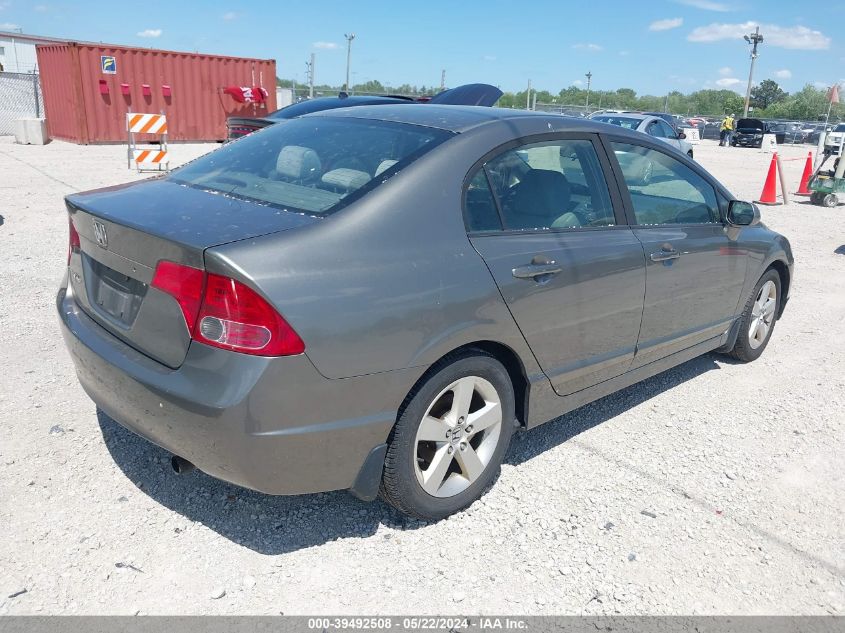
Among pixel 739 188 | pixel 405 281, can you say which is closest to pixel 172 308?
pixel 405 281

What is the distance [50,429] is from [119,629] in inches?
61.4

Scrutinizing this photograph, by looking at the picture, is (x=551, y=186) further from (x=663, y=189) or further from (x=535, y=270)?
(x=663, y=189)

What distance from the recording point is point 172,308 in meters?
2.45

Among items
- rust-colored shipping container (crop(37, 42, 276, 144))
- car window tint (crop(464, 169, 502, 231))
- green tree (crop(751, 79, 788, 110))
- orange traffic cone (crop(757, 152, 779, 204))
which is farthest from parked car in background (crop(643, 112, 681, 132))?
green tree (crop(751, 79, 788, 110))

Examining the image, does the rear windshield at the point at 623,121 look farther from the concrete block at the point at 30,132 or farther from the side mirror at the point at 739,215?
the concrete block at the point at 30,132

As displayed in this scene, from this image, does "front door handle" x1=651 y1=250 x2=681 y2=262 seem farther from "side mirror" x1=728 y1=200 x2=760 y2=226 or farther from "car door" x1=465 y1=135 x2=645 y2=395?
"side mirror" x1=728 y1=200 x2=760 y2=226

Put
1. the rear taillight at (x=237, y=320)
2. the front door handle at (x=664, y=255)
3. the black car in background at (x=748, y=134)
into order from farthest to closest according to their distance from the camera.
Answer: the black car in background at (x=748, y=134), the front door handle at (x=664, y=255), the rear taillight at (x=237, y=320)

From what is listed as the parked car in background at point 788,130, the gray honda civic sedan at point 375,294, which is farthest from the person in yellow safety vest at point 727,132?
the gray honda civic sedan at point 375,294

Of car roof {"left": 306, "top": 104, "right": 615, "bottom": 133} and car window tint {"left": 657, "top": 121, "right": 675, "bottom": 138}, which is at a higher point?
car roof {"left": 306, "top": 104, "right": 615, "bottom": 133}

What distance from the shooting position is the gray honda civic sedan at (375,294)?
93.2 inches

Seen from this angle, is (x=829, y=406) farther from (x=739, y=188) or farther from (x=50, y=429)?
(x=739, y=188)

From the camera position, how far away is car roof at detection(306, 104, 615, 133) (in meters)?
3.18

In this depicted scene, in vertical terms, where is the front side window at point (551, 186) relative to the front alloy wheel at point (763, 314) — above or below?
above

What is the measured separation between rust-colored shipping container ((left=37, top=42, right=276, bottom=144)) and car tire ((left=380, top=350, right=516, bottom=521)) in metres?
20.8
